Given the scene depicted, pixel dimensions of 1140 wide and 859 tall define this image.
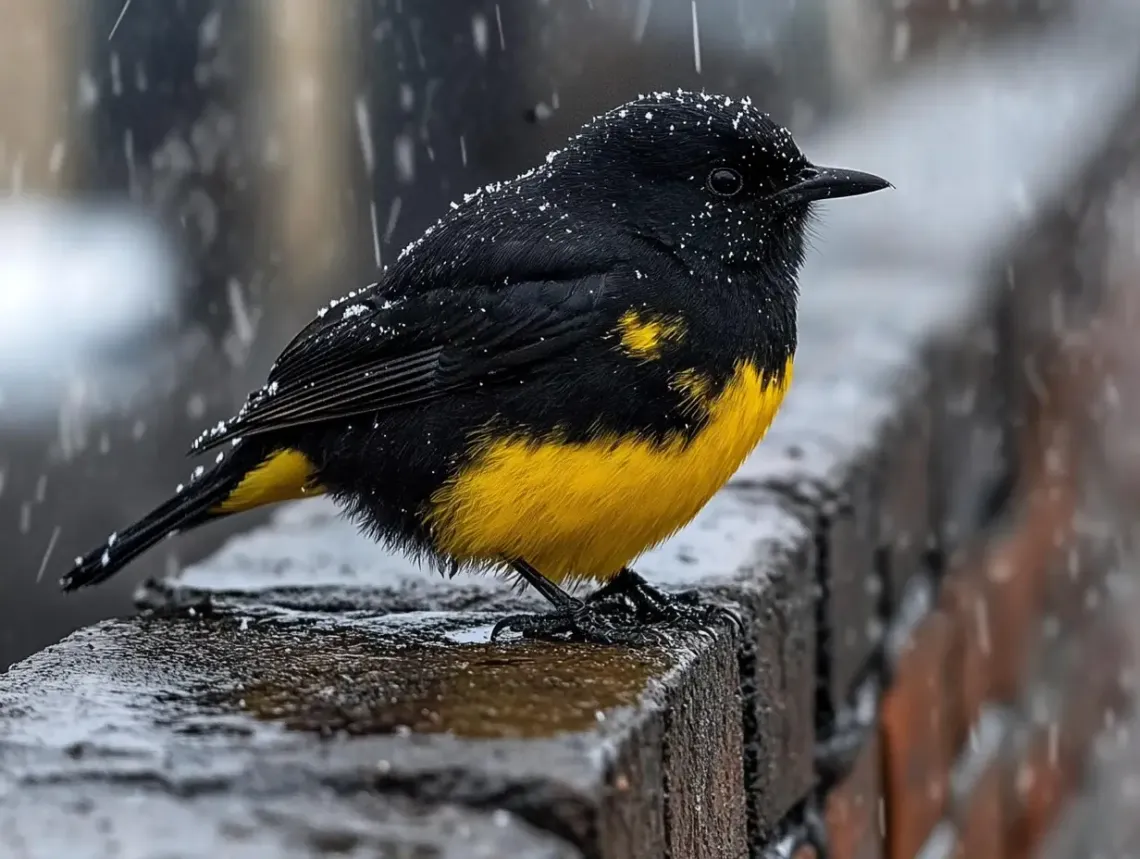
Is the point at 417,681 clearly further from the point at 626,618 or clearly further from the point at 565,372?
the point at 565,372

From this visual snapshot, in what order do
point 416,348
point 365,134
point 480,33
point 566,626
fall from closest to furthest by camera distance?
point 566,626 → point 416,348 → point 480,33 → point 365,134

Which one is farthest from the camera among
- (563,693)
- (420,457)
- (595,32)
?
(595,32)

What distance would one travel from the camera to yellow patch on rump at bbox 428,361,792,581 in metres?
2.37

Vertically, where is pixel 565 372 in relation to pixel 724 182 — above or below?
below

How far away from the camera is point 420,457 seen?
8.20 feet

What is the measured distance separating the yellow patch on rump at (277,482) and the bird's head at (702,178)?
0.58m

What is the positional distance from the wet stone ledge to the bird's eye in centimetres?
45

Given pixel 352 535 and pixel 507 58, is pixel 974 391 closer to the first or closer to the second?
pixel 352 535

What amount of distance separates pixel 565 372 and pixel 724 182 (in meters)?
0.47

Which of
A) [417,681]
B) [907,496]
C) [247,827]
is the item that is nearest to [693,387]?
[417,681]

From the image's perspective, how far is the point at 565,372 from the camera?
8.03 feet

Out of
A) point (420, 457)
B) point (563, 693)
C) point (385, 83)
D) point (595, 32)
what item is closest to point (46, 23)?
point (385, 83)

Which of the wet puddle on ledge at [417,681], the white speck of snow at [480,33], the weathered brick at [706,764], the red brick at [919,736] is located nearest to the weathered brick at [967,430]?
the red brick at [919,736]

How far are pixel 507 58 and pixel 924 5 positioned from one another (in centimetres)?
266
